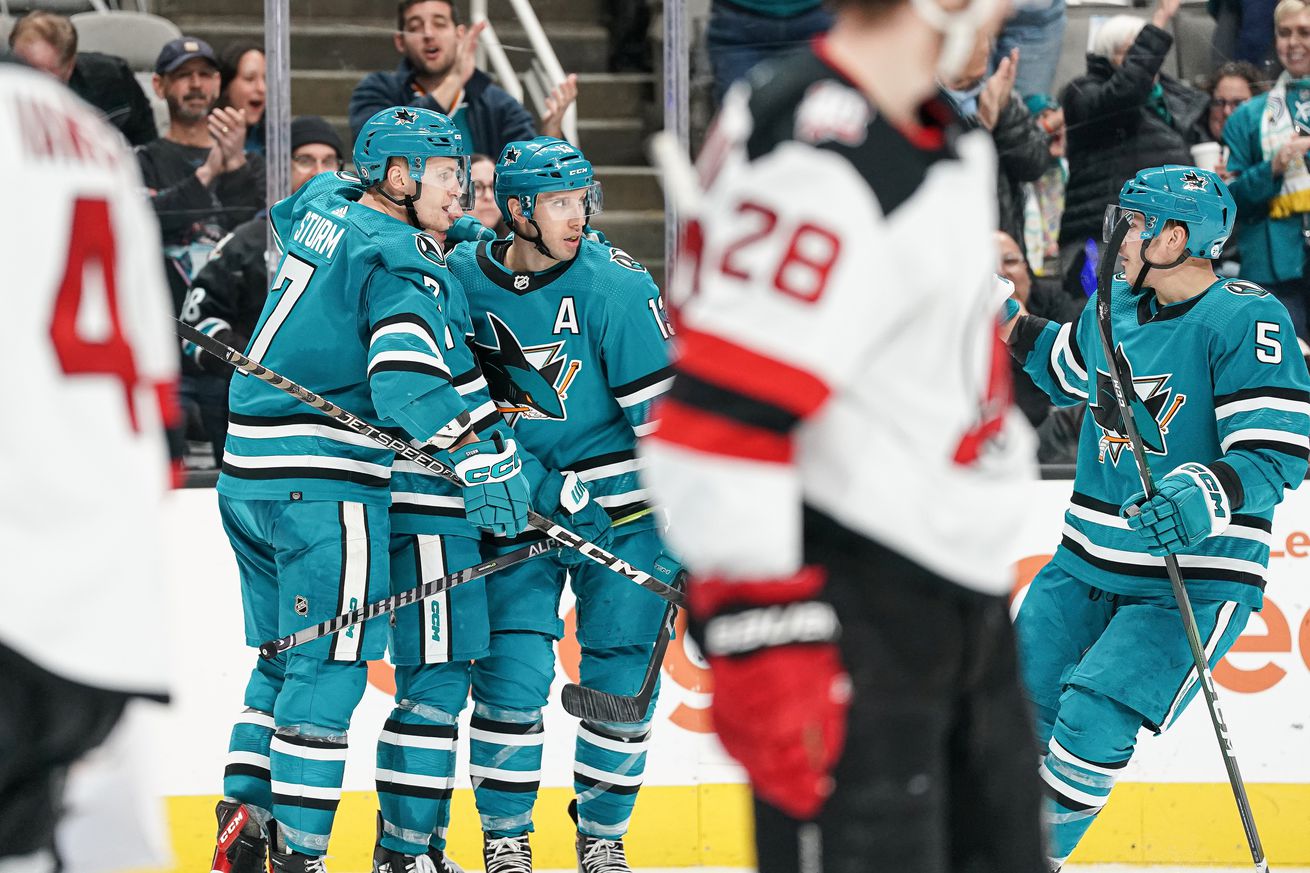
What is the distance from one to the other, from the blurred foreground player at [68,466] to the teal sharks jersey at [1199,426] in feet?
6.98

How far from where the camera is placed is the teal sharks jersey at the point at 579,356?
3363mm

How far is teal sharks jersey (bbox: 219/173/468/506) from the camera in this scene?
10.1 feet

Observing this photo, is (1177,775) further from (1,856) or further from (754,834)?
(1,856)

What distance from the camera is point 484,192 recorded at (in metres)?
4.21

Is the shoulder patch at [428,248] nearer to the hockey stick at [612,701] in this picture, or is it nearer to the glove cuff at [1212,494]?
the hockey stick at [612,701]

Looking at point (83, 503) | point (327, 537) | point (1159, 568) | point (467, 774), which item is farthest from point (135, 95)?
point (83, 503)

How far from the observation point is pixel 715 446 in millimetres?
1367

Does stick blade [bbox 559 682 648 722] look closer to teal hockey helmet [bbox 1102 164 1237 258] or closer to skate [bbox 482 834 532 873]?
skate [bbox 482 834 532 873]

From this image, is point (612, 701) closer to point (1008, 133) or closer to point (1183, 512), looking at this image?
point (1183, 512)

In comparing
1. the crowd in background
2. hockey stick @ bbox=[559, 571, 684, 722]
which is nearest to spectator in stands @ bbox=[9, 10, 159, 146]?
the crowd in background

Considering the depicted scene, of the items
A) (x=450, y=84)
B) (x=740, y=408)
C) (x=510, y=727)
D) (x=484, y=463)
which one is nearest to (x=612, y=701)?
(x=510, y=727)

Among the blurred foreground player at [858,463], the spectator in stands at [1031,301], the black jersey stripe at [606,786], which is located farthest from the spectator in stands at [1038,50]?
the blurred foreground player at [858,463]

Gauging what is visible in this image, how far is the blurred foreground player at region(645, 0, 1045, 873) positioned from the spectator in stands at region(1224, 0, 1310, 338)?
9.21ft

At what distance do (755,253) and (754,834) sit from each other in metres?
0.54
